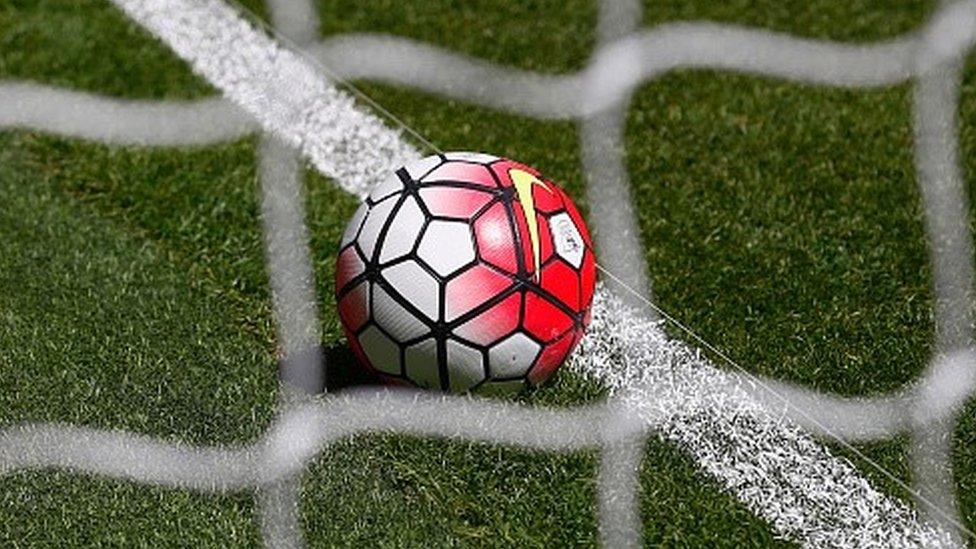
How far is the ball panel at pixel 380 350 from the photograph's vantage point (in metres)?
3.20

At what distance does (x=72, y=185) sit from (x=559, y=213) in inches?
57.9

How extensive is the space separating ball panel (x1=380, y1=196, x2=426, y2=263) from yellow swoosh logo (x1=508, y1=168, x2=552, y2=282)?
187 millimetres

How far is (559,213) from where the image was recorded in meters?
3.27

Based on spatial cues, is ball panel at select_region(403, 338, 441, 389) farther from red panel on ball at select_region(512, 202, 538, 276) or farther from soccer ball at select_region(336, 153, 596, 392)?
red panel on ball at select_region(512, 202, 538, 276)

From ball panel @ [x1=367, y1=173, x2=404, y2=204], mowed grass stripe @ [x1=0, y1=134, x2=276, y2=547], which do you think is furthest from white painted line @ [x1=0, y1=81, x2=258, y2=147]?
ball panel @ [x1=367, y1=173, x2=404, y2=204]

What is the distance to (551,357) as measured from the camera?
3.23m

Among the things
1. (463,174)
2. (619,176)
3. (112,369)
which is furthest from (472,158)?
(619,176)

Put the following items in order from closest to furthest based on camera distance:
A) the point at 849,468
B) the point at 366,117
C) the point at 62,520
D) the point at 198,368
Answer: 1. the point at 62,520
2. the point at 849,468
3. the point at 198,368
4. the point at 366,117

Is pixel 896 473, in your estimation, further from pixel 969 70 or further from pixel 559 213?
pixel 969 70

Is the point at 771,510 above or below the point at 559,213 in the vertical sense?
below

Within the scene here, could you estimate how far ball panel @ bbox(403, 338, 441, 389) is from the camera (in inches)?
124

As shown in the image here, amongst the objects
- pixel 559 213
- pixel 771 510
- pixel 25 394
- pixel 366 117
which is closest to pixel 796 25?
pixel 366 117

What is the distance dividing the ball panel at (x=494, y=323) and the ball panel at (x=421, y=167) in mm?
310

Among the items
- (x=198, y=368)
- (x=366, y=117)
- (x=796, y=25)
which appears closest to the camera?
(x=198, y=368)
